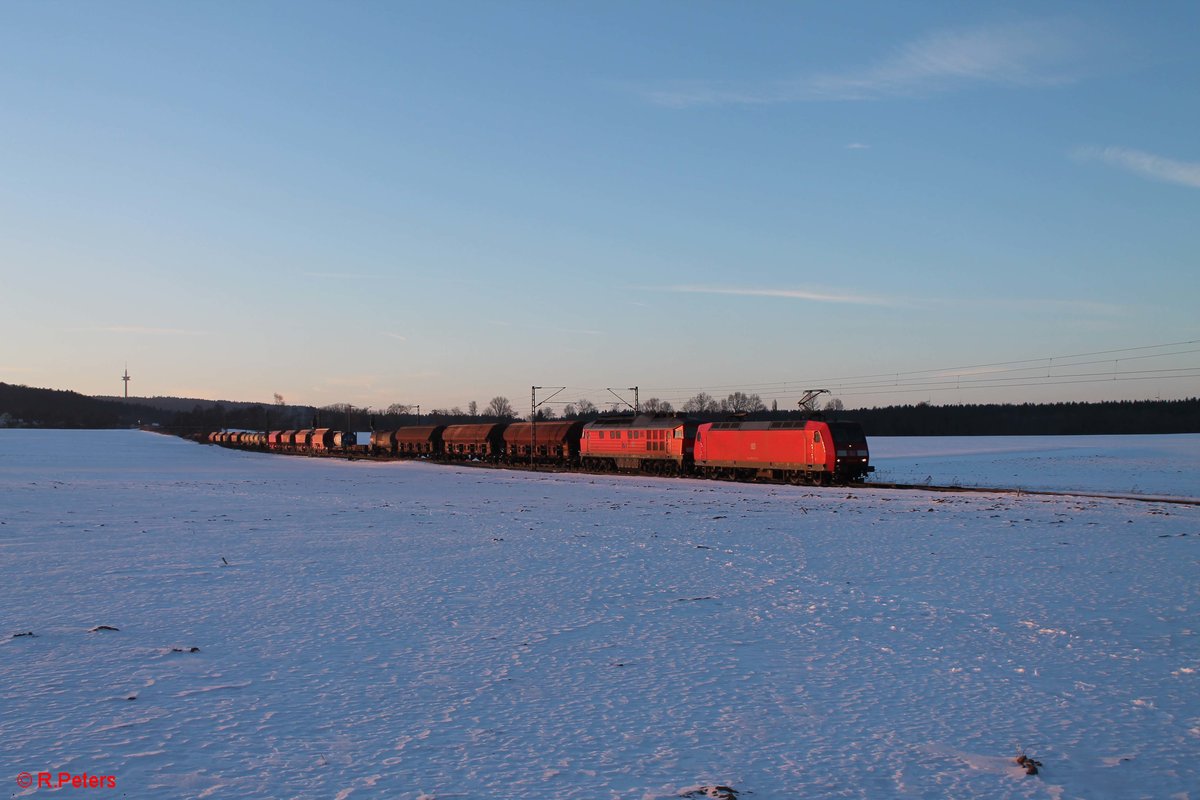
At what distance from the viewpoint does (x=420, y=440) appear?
93.6 meters

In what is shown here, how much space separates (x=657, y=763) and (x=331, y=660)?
471cm

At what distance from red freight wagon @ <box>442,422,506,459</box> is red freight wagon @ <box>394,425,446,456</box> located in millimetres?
1432

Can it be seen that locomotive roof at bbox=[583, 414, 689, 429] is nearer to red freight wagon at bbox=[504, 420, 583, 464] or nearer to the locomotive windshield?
red freight wagon at bbox=[504, 420, 583, 464]

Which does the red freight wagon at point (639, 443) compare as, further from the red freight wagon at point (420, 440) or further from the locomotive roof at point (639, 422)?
the red freight wagon at point (420, 440)

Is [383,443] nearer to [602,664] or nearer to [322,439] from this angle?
[322,439]

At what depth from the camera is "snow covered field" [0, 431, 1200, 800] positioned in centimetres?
728

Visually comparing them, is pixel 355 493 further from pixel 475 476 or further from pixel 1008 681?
pixel 1008 681

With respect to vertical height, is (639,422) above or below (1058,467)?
above

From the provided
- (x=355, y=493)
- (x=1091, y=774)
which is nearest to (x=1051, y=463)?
(x=355, y=493)

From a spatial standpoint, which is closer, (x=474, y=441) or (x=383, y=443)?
(x=474, y=441)

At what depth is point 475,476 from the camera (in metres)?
58.7

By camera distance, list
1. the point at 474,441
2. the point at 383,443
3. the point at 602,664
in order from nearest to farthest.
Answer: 1. the point at 602,664
2. the point at 474,441
3. the point at 383,443

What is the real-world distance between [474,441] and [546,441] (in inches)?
535

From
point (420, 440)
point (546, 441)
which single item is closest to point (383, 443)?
point (420, 440)
